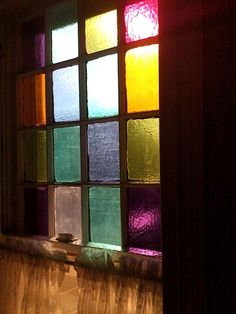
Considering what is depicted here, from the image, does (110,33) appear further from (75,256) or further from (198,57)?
(75,256)

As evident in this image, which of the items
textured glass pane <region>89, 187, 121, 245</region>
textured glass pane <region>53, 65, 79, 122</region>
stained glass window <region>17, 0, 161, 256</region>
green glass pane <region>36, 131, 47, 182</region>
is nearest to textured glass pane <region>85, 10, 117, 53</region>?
stained glass window <region>17, 0, 161, 256</region>

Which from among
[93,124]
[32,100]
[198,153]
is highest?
[32,100]

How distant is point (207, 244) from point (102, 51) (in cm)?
93

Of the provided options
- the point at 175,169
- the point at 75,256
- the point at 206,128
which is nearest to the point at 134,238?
the point at 75,256

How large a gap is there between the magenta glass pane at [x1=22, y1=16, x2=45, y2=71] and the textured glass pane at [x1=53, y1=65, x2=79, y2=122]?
17 cm

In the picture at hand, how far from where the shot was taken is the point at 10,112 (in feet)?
5.91

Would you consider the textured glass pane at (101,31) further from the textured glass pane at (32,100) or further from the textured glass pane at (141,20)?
the textured glass pane at (32,100)

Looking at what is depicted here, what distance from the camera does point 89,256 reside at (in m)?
1.43

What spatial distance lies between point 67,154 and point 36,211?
37cm

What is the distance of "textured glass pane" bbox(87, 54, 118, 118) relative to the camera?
1.50m

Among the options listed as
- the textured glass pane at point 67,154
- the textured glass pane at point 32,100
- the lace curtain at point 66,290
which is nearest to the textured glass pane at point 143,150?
the textured glass pane at point 67,154

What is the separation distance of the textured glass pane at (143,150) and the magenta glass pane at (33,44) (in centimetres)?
66

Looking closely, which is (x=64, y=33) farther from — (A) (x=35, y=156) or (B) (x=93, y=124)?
(A) (x=35, y=156)

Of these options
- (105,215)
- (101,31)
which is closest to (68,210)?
(105,215)
